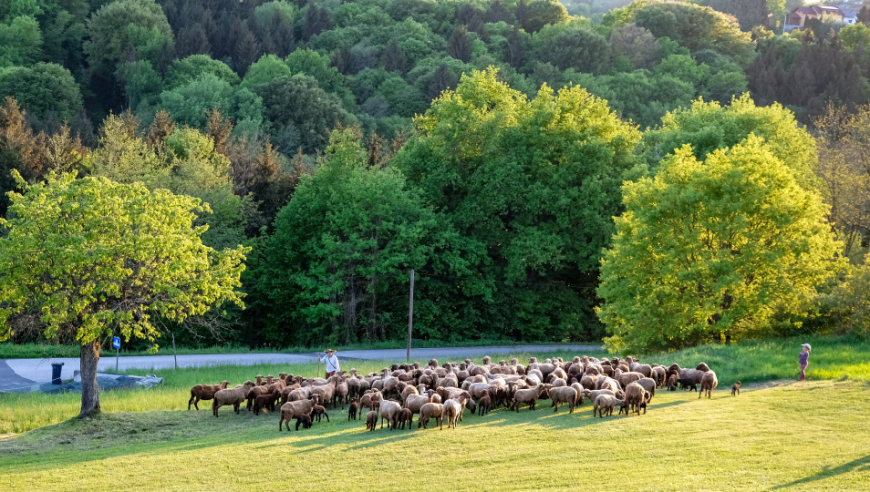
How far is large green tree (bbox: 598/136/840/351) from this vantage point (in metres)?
36.2

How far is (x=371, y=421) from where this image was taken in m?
20.1

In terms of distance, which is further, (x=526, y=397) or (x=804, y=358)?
(x=804, y=358)

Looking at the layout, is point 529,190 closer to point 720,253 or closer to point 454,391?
→ point 720,253

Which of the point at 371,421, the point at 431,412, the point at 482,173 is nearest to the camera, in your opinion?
the point at 431,412

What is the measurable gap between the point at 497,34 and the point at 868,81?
166 feet

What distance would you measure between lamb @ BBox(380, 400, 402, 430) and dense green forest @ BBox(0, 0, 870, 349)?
708cm

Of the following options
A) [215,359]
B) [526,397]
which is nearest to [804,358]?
[526,397]

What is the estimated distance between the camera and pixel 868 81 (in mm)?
103125

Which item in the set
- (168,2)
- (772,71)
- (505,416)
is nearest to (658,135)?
(505,416)

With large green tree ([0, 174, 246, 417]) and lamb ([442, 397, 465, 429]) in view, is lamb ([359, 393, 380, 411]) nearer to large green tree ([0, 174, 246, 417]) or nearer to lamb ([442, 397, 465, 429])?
lamb ([442, 397, 465, 429])

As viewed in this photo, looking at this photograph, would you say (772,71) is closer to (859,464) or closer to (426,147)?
(426,147)

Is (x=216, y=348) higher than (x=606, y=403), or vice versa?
(x=606, y=403)

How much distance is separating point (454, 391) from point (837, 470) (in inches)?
372

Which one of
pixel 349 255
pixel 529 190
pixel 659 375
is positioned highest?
pixel 529 190
